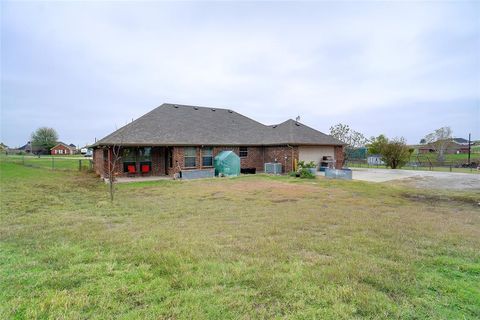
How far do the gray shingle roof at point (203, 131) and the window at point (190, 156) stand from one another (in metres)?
0.66

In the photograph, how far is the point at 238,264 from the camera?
3709 millimetres

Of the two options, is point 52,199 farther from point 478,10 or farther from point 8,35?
point 478,10

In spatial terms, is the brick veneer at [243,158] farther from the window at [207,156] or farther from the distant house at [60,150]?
the distant house at [60,150]

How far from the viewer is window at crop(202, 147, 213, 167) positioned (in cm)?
1842

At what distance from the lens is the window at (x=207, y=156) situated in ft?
60.4

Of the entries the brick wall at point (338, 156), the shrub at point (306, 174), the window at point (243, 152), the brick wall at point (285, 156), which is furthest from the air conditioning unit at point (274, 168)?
the brick wall at point (338, 156)

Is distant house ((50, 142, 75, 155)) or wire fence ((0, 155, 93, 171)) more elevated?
distant house ((50, 142, 75, 155))

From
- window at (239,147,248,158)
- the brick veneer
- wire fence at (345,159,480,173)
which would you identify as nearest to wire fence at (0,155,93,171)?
the brick veneer

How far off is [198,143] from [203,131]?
7.28 feet

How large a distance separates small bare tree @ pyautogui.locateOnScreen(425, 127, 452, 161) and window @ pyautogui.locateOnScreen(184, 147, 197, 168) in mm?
41488

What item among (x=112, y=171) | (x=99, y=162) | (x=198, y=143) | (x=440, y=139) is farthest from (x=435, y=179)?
(x=440, y=139)

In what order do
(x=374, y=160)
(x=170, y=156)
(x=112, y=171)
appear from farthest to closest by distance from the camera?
(x=374, y=160) → (x=170, y=156) → (x=112, y=171)

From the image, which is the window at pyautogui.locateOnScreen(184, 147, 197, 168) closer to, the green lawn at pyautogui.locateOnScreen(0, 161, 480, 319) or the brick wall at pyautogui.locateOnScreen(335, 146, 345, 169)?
the green lawn at pyautogui.locateOnScreen(0, 161, 480, 319)

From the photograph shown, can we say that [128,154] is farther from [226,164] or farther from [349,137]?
[349,137]
